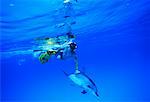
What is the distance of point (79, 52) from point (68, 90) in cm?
50

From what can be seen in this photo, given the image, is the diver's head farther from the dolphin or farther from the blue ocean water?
the dolphin

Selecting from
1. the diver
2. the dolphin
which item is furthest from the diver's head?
the dolphin

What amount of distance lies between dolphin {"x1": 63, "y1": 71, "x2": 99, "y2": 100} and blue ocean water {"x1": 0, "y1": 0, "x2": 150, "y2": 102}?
63mm

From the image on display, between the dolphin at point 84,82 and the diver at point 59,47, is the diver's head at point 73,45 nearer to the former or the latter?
the diver at point 59,47

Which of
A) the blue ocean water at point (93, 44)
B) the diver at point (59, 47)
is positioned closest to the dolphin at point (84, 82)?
the blue ocean water at point (93, 44)

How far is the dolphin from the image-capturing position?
4.55 metres

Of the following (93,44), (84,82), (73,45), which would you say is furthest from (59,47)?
(84,82)

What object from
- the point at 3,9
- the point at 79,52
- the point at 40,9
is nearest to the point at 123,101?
the point at 79,52

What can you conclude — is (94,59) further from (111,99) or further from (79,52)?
(111,99)

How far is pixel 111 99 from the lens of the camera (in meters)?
4.74

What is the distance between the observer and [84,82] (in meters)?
4.54

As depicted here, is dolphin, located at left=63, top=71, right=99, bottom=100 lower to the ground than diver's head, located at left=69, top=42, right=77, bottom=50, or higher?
lower

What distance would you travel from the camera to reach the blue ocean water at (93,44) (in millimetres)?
4660

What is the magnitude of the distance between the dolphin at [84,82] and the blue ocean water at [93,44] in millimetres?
63
